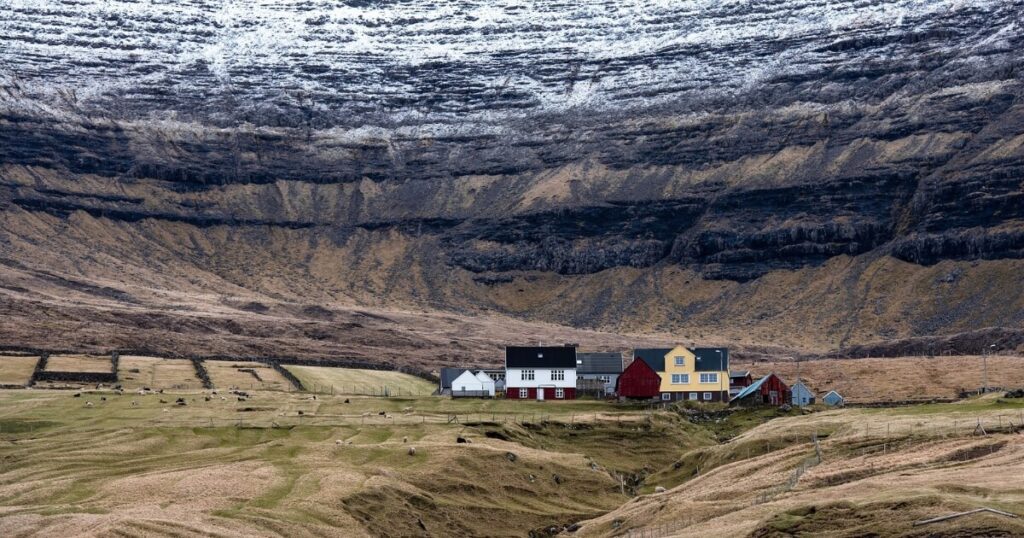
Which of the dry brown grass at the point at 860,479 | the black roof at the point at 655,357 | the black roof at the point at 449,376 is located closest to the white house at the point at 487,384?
the black roof at the point at 449,376

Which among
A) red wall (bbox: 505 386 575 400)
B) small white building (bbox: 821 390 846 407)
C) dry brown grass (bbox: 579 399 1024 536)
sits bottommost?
dry brown grass (bbox: 579 399 1024 536)

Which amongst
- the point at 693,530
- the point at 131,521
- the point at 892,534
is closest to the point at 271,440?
the point at 131,521

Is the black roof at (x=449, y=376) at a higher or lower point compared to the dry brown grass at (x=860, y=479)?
higher

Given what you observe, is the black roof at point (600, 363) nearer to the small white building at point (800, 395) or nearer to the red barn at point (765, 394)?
the red barn at point (765, 394)

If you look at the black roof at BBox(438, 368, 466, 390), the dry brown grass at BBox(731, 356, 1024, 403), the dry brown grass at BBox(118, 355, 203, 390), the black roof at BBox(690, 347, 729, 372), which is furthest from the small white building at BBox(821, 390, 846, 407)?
the dry brown grass at BBox(118, 355, 203, 390)

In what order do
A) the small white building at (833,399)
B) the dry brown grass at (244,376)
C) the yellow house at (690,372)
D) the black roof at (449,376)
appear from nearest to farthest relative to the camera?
the small white building at (833,399) → the yellow house at (690,372) → the black roof at (449,376) → the dry brown grass at (244,376)

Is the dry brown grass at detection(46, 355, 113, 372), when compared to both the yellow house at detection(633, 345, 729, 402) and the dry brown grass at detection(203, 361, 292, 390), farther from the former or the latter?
the yellow house at detection(633, 345, 729, 402)
